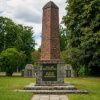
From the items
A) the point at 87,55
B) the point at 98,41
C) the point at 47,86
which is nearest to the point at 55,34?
the point at 47,86

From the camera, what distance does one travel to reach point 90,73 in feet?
109

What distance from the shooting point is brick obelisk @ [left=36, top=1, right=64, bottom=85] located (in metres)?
14.6

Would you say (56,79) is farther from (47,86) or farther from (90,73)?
(90,73)

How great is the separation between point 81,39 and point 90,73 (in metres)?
7.24

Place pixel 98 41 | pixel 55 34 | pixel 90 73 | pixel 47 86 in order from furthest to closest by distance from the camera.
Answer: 1. pixel 90 73
2. pixel 98 41
3. pixel 55 34
4. pixel 47 86

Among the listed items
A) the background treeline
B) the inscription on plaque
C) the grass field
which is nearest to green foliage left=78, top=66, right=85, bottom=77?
the background treeline

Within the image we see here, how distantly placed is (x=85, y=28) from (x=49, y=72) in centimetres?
1387

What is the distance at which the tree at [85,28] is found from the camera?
26.6 meters

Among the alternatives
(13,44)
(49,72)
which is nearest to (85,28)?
(49,72)

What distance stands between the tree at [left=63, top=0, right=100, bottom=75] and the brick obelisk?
1124 centimetres

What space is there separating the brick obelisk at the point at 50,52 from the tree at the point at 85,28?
36.9 ft

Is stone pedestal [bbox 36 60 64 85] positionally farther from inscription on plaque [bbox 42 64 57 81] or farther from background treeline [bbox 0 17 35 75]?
background treeline [bbox 0 17 35 75]

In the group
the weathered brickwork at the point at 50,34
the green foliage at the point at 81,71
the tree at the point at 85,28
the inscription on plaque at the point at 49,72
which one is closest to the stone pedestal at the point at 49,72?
the inscription on plaque at the point at 49,72

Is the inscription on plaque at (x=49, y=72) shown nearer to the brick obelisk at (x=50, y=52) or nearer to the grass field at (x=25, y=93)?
the brick obelisk at (x=50, y=52)
